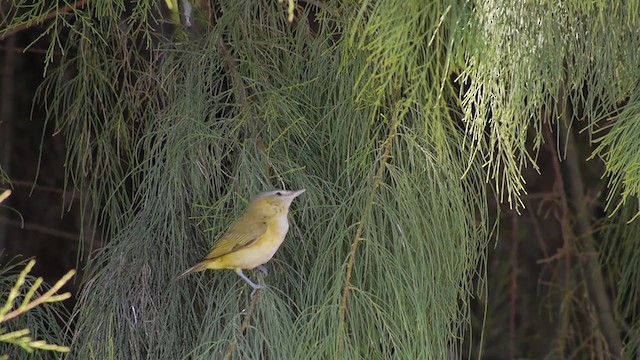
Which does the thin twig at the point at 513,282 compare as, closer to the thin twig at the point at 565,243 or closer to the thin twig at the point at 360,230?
the thin twig at the point at 565,243

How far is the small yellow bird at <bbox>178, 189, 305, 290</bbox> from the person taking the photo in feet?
5.72

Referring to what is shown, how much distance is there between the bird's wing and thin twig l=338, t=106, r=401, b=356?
0.14 metres

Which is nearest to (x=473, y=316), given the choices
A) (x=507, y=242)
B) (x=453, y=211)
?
(x=507, y=242)

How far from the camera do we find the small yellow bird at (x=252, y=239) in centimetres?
174

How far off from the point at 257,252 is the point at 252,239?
0.02 m

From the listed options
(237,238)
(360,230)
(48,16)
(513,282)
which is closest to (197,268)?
(237,238)

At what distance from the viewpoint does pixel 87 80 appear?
6.81 feet

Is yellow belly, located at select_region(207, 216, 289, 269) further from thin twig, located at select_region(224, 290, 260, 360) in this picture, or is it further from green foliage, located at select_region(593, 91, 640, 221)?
green foliage, located at select_region(593, 91, 640, 221)

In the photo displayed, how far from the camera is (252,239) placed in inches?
69.5

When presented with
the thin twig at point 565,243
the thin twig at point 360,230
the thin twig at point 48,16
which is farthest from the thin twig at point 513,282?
the thin twig at point 48,16

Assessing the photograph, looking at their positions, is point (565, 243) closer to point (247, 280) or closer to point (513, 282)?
point (513, 282)

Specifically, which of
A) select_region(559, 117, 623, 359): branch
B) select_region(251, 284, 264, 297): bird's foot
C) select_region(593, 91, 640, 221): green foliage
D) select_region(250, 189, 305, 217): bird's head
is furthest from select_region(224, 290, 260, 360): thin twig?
select_region(559, 117, 623, 359): branch

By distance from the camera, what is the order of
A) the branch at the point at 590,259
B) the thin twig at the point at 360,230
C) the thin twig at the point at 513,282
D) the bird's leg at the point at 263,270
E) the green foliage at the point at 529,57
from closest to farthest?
1. the green foliage at the point at 529,57
2. the thin twig at the point at 360,230
3. the bird's leg at the point at 263,270
4. the branch at the point at 590,259
5. the thin twig at the point at 513,282

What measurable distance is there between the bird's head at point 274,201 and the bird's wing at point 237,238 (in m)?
0.03
